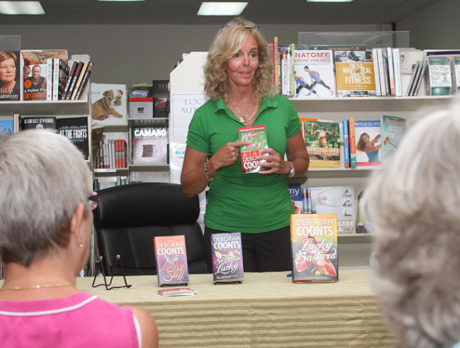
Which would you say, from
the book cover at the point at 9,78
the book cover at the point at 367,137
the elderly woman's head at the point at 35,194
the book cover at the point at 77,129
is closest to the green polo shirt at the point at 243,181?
the elderly woman's head at the point at 35,194

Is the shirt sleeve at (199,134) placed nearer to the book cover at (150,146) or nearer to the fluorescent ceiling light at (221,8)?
the book cover at (150,146)

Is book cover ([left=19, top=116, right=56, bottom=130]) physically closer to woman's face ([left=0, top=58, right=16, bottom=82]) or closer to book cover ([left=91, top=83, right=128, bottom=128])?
woman's face ([left=0, top=58, right=16, bottom=82])

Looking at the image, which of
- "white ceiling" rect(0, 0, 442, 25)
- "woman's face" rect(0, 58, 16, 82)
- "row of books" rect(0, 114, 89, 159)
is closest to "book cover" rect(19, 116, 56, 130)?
"row of books" rect(0, 114, 89, 159)

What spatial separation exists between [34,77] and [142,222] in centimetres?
200

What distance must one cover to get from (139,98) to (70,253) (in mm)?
7343

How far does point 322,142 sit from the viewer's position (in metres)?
4.13

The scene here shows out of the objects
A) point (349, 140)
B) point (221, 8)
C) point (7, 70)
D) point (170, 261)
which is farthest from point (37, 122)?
point (221, 8)

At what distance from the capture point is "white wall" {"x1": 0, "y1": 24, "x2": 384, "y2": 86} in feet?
33.4

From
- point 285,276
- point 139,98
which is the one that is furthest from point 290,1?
point 285,276

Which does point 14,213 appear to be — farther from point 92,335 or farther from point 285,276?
point 285,276

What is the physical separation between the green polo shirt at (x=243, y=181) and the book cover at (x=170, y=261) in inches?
19.1

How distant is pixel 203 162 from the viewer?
2539 millimetres

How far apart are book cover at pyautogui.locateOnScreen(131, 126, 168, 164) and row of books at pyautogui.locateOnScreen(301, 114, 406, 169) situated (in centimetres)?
366

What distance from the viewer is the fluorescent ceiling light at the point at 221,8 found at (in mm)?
9164
